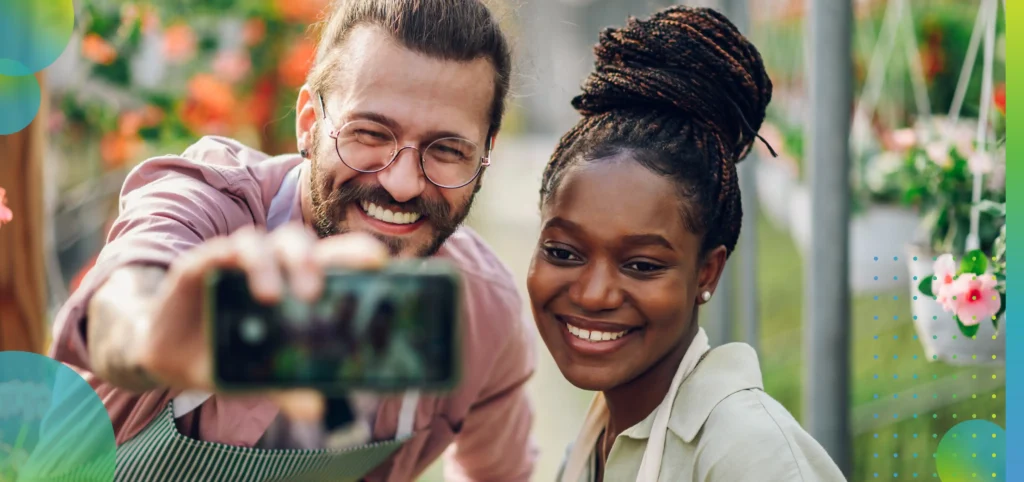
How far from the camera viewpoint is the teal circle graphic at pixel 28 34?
6.97 ft

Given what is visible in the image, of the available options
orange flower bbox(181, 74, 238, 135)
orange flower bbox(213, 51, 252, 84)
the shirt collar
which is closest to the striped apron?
the shirt collar

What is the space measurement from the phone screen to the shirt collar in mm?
818

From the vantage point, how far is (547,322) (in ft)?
6.26

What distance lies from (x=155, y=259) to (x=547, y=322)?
0.77 m

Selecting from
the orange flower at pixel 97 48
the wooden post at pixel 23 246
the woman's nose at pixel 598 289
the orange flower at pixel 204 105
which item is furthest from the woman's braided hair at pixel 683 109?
the orange flower at pixel 204 105

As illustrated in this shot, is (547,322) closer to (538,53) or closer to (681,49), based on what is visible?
(681,49)

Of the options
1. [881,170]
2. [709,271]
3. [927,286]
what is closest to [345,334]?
[709,271]

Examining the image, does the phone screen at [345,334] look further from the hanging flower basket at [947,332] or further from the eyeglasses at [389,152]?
the hanging flower basket at [947,332]

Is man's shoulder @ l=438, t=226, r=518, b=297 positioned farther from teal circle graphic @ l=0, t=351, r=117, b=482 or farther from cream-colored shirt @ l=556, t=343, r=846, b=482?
teal circle graphic @ l=0, t=351, r=117, b=482

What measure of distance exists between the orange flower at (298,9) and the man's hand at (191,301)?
405 cm

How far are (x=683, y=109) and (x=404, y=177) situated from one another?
55 cm

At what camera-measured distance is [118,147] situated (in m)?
4.14

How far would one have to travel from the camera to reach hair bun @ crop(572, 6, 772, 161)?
1927mm

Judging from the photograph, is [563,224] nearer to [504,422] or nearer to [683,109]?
[683,109]
